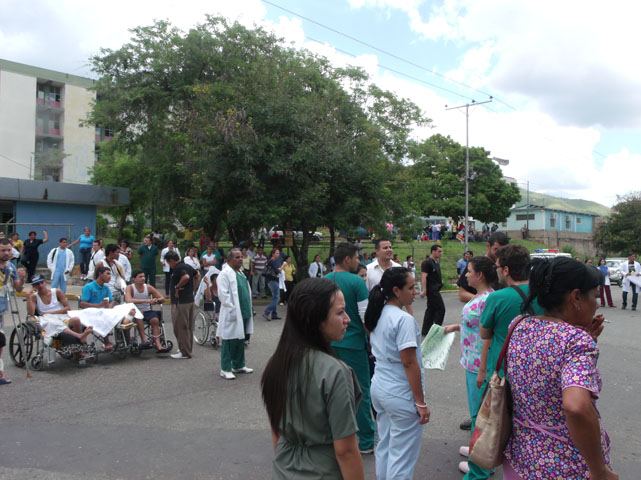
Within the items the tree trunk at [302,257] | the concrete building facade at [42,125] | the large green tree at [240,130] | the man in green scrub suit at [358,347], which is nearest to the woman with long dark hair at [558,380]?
the man in green scrub suit at [358,347]

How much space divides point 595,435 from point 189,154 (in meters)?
17.1

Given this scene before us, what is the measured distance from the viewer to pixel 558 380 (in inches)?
81.4

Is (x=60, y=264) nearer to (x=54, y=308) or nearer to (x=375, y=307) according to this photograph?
(x=54, y=308)

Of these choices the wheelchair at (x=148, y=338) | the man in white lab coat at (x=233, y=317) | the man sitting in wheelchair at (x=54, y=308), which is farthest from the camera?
the wheelchair at (x=148, y=338)

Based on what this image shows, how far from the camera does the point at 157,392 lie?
265 inches

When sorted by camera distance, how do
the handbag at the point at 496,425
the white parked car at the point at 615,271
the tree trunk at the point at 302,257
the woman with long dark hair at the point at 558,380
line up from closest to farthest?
the woman with long dark hair at the point at 558,380
the handbag at the point at 496,425
the tree trunk at the point at 302,257
the white parked car at the point at 615,271

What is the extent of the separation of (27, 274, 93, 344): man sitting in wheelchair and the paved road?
1.67 ft

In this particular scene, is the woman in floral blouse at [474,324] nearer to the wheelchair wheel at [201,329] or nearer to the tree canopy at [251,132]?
the wheelchair wheel at [201,329]

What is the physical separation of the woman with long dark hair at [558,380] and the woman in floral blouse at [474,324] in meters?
1.99

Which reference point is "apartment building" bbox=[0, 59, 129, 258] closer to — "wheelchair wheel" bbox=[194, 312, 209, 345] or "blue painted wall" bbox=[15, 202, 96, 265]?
"blue painted wall" bbox=[15, 202, 96, 265]

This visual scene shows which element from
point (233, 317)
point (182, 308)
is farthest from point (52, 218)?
point (233, 317)

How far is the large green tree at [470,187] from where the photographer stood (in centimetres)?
4953

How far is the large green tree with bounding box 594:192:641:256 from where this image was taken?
4284 cm

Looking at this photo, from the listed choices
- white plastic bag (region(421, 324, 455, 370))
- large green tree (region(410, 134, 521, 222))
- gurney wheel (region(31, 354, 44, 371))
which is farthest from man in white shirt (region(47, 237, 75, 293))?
large green tree (region(410, 134, 521, 222))
